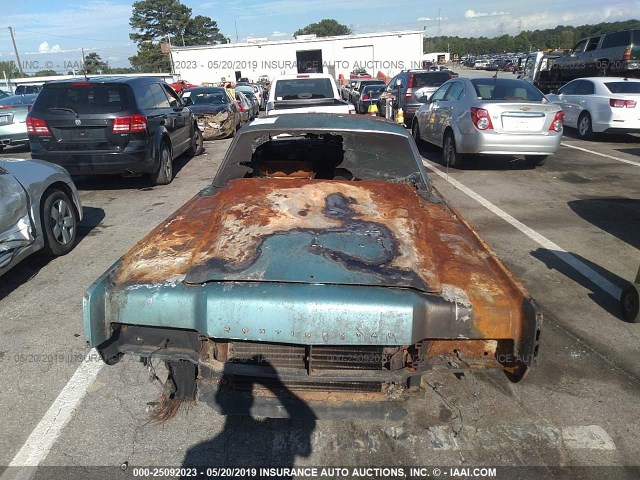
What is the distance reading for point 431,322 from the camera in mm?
2193

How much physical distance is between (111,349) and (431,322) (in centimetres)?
→ 161

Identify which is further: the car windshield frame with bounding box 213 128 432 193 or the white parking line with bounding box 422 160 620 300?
the white parking line with bounding box 422 160 620 300

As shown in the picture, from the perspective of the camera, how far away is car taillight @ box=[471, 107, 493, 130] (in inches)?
340

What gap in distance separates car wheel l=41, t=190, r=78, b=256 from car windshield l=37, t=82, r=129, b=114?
256cm

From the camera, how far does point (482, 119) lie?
864 cm

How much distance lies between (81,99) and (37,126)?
793mm

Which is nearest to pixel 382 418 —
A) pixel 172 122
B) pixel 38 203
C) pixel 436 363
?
pixel 436 363

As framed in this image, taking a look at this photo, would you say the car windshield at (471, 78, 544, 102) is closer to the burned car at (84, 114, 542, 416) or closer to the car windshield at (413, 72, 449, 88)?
the car windshield at (413, 72, 449, 88)

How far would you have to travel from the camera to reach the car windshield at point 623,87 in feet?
38.6

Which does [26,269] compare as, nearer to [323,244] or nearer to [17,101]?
[323,244]

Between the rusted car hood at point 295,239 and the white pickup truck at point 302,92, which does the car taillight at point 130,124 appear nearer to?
the white pickup truck at point 302,92

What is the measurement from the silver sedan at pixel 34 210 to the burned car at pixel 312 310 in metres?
2.37

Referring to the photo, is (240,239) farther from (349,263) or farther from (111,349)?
(111,349)

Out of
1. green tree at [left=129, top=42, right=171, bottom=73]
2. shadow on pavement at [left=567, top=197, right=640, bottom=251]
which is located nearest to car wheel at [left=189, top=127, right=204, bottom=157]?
shadow on pavement at [left=567, top=197, right=640, bottom=251]
